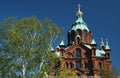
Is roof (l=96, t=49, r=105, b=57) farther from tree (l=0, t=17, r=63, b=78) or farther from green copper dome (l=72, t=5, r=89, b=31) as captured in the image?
tree (l=0, t=17, r=63, b=78)

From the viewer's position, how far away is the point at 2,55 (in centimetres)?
3462

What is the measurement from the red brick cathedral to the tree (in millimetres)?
34134

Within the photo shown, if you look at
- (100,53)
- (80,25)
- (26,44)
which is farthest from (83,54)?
(26,44)

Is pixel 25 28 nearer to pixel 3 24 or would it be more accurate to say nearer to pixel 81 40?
pixel 3 24

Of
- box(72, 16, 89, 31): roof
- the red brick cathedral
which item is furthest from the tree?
box(72, 16, 89, 31): roof

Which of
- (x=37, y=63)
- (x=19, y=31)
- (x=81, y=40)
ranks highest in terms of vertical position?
(x=81, y=40)

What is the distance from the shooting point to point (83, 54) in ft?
242

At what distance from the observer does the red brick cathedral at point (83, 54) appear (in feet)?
234

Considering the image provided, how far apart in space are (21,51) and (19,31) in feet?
6.37

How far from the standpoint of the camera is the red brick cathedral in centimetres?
7131

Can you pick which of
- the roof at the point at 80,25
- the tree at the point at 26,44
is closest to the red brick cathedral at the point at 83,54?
the roof at the point at 80,25

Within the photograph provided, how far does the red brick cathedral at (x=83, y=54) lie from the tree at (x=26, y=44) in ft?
112

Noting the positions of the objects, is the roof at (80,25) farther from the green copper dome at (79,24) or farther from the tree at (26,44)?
the tree at (26,44)

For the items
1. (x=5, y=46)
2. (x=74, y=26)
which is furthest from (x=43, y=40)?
(x=74, y=26)
